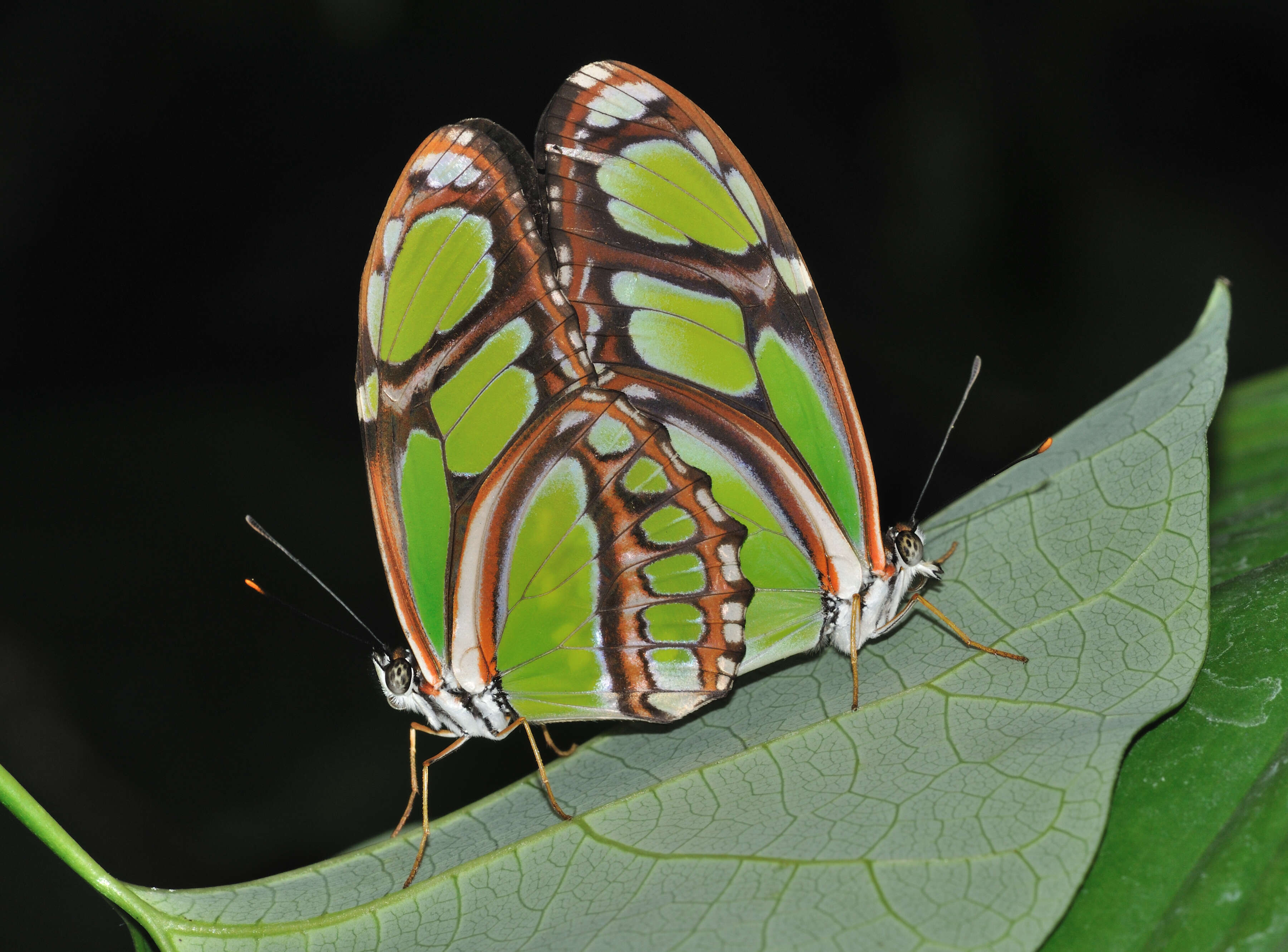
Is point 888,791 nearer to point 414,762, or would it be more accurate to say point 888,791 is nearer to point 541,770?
point 541,770

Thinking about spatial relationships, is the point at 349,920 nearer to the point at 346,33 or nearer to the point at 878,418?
the point at 878,418

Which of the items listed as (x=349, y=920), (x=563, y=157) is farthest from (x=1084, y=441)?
(x=349, y=920)

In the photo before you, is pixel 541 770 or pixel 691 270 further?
pixel 691 270

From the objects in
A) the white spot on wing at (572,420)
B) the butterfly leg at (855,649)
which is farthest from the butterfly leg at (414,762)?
the butterfly leg at (855,649)

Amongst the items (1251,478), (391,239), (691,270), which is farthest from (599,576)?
(1251,478)

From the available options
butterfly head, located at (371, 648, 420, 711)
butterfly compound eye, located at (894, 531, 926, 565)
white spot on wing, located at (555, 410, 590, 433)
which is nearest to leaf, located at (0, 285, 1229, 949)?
butterfly compound eye, located at (894, 531, 926, 565)

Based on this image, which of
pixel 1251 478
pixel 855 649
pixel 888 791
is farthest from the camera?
pixel 1251 478

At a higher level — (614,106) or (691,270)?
(614,106)

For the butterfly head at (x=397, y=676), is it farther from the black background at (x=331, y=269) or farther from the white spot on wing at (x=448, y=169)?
the black background at (x=331, y=269)
